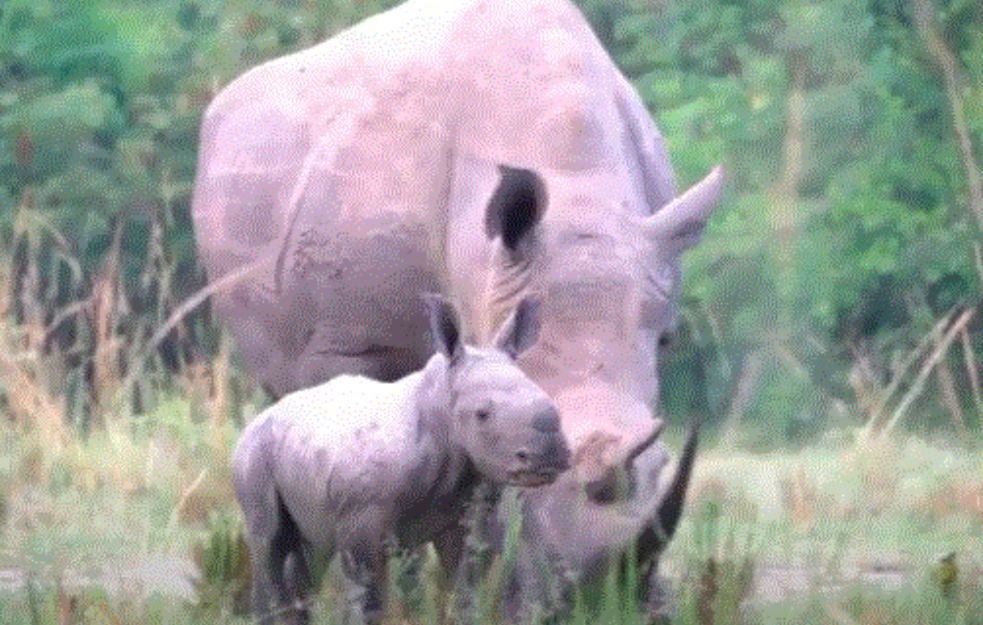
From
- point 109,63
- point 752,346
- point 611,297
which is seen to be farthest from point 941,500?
point 109,63

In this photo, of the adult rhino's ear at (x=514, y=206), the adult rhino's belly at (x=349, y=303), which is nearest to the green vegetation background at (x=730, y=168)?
the adult rhino's belly at (x=349, y=303)

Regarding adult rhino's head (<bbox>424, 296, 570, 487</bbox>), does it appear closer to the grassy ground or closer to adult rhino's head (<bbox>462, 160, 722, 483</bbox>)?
the grassy ground

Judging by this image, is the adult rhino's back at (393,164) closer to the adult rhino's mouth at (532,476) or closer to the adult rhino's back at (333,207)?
the adult rhino's back at (333,207)

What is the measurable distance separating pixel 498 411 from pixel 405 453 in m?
0.32

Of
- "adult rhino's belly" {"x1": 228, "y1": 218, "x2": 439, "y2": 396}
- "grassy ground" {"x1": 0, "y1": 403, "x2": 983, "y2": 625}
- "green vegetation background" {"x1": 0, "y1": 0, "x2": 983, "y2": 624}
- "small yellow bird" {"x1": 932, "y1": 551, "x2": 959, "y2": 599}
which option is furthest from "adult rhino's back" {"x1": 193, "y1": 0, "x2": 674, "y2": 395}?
"green vegetation background" {"x1": 0, "y1": 0, "x2": 983, "y2": 624}

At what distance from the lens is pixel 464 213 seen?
26.1 ft

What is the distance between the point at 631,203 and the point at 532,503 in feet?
4.18

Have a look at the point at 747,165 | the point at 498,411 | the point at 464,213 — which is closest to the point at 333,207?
the point at 464,213

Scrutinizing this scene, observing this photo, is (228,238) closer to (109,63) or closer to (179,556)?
(179,556)

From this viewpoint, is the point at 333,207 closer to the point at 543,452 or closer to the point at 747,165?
the point at 543,452

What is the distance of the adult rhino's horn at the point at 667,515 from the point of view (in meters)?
6.35

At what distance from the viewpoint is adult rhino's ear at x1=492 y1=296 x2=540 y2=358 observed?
6.45m

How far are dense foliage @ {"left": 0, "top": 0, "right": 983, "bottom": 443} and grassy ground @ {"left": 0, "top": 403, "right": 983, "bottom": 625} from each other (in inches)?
104

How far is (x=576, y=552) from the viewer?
21.7 ft
